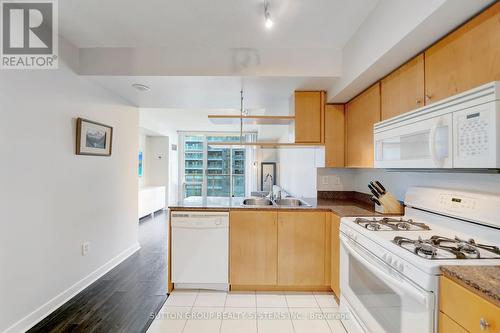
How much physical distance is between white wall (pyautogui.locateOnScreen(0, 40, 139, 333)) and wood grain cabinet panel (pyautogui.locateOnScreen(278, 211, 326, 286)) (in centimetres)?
200

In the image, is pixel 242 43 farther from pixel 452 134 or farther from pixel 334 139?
pixel 452 134

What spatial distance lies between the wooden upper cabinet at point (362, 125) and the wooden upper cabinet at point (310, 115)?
30cm

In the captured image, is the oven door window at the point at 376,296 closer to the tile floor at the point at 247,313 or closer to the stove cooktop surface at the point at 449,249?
the stove cooktop surface at the point at 449,249

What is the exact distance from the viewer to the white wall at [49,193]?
1.65 meters

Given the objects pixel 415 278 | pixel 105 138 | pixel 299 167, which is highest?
pixel 105 138

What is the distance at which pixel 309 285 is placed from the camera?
229 centimetres

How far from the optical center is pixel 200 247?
2.29 metres

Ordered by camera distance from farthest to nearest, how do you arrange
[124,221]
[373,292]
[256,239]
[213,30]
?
[124,221], [256,239], [213,30], [373,292]

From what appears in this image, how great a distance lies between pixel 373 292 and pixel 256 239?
3.64ft

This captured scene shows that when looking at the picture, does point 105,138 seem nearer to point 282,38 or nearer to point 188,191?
point 282,38

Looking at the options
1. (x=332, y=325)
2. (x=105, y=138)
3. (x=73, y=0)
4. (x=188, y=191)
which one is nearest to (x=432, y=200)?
(x=332, y=325)

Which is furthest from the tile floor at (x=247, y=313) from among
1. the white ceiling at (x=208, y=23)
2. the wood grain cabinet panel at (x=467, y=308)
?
the white ceiling at (x=208, y=23)

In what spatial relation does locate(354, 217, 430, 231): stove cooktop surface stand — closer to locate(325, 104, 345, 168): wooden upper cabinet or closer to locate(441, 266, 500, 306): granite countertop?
locate(441, 266, 500, 306): granite countertop

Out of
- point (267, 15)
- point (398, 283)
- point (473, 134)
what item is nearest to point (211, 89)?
point (267, 15)
